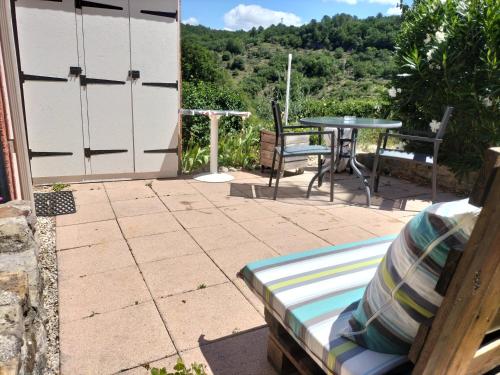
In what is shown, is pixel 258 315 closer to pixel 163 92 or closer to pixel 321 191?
pixel 321 191

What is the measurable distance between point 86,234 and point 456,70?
3775 mm

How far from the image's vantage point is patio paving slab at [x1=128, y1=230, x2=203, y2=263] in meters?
2.53

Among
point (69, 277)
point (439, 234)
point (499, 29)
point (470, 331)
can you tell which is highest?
point (499, 29)

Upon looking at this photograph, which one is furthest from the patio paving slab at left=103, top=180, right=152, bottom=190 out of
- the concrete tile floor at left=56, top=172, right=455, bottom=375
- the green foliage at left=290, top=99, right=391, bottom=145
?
the green foliage at left=290, top=99, right=391, bottom=145

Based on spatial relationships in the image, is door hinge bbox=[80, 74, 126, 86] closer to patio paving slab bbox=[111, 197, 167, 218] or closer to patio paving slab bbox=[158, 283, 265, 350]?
patio paving slab bbox=[111, 197, 167, 218]

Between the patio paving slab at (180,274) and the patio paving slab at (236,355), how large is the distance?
1.62 ft

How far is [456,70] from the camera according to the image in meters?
3.92

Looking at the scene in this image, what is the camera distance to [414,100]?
4.48m

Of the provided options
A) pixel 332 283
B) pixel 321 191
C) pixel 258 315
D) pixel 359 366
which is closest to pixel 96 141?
pixel 321 191

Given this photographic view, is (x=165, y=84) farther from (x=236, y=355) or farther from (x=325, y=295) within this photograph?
(x=325, y=295)

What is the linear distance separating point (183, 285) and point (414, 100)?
3595mm

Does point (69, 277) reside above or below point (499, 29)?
below

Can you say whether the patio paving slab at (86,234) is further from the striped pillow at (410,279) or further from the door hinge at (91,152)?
the striped pillow at (410,279)

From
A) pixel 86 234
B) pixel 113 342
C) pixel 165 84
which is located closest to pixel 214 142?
pixel 165 84
